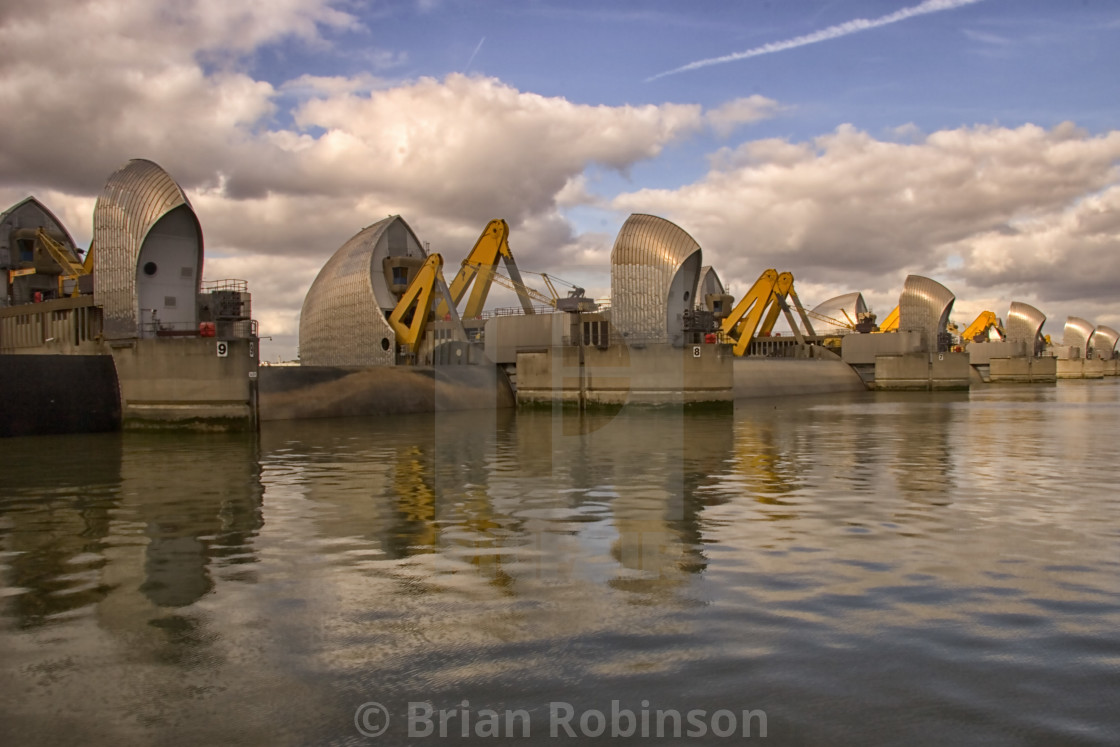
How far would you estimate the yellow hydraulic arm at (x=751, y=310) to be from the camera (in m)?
83.6

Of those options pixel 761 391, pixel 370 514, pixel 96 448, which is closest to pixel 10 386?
pixel 96 448

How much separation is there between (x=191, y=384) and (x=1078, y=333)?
190 metres

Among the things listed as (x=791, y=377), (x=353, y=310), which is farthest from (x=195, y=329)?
(x=791, y=377)

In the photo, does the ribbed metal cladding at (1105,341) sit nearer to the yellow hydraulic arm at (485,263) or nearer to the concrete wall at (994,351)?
the concrete wall at (994,351)

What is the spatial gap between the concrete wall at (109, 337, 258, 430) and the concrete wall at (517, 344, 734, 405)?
19.6m

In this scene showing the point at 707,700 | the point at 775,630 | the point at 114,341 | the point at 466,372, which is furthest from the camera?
the point at 466,372

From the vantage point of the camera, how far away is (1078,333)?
180000 millimetres

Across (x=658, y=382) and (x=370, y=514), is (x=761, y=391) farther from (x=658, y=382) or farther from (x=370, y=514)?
(x=370, y=514)

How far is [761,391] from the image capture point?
70.0 m

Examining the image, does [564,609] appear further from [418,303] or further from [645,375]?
[418,303]

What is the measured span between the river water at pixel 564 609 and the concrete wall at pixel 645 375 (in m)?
26.8

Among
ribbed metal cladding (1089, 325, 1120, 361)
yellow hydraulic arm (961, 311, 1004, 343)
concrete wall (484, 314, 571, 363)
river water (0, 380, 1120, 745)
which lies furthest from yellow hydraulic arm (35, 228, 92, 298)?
ribbed metal cladding (1089, 325, 1120, 361)

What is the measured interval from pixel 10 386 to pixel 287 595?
2667 centimetres

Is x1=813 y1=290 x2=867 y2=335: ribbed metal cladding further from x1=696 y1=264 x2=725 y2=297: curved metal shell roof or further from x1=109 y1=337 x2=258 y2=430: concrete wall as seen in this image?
x1=109 y1=337 x2=258 y2=430: concrete wall
